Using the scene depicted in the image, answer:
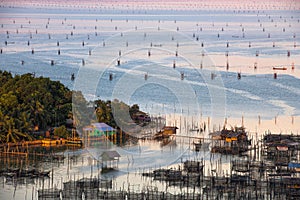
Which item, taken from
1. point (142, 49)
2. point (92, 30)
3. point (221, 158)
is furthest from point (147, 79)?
point (92, 30)

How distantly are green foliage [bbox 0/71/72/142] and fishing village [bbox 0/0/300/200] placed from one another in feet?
0.09

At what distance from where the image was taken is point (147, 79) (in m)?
32.8

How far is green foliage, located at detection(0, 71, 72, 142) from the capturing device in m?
20.8

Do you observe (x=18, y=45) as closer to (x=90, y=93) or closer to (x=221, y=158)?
(x=90, y=93)

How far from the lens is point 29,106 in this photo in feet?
71.5

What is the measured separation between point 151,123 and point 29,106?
317 centimetres

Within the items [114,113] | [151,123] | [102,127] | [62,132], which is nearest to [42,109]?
[62,132]

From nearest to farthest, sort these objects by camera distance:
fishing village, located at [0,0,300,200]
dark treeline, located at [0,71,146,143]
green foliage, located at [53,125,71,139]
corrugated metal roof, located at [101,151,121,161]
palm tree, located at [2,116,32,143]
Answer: fishing village, located at [0,0,300,200]
corrugated metal roof, located at [101,151,121,161]
palm tree, located at [2,116,32,143]
dark treeline, located at [0,71,146,143]
green foliage, located at [53,125,71,139]

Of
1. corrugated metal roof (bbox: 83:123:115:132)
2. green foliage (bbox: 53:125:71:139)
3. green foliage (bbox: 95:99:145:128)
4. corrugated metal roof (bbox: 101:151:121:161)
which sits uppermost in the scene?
Result: green foliage (bbox: 95:99:145:128)

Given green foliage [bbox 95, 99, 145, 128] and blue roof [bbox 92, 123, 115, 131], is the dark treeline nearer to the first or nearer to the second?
green foliage [bbox 95, 99, 145, 128]

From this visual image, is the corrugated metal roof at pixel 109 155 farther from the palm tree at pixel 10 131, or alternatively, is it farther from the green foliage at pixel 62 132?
the palm tree at pixel 10 131

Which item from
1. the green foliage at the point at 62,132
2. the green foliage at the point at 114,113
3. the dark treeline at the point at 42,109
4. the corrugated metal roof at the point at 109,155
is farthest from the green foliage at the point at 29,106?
the corrugated metal roof at the point at 109,155

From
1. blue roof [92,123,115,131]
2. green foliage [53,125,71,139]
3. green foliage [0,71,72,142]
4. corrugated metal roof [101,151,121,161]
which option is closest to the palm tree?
green foliage [0,71,72,142]

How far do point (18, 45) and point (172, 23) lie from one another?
1657cm
